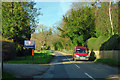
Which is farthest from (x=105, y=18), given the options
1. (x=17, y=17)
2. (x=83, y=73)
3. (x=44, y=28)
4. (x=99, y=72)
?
(x=83, y=73)

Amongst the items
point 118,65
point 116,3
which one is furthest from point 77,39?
point 118,65

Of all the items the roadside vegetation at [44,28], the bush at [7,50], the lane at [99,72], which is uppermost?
the roadside vegetation at [44,28]

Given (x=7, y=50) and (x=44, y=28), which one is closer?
(x=7, y=50)

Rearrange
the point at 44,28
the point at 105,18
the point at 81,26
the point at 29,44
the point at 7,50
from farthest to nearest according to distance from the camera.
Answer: the point at 81,26 < the point at 44,28 < the point at 105,18 < the point at 29,44 < the point at 7,50

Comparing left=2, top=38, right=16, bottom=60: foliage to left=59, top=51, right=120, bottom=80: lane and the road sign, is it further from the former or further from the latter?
left=59, top=51, right=120, bottom=80: lane

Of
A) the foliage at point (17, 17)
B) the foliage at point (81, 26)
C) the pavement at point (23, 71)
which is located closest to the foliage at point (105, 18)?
the foliage at point (81, 26)

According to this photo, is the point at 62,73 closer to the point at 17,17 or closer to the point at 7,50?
the point at 7,50

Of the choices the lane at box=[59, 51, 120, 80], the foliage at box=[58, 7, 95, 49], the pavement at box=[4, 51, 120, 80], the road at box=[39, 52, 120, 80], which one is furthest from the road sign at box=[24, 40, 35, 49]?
the foliage at box=[58, 7, 95, 49]

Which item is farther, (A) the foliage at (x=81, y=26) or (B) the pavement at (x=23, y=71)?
(A) the foliage at (x=81, y=26)

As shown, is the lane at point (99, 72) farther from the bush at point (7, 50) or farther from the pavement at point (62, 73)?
the bush at point (7, 50)

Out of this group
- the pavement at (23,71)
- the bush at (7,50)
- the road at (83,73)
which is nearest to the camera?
the road at (83,73)

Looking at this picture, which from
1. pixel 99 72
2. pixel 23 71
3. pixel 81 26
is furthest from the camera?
pixel 81 26

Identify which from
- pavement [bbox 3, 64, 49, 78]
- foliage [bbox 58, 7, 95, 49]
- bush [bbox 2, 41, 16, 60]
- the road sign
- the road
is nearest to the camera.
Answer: the road

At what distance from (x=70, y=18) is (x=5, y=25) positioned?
27.1 m
